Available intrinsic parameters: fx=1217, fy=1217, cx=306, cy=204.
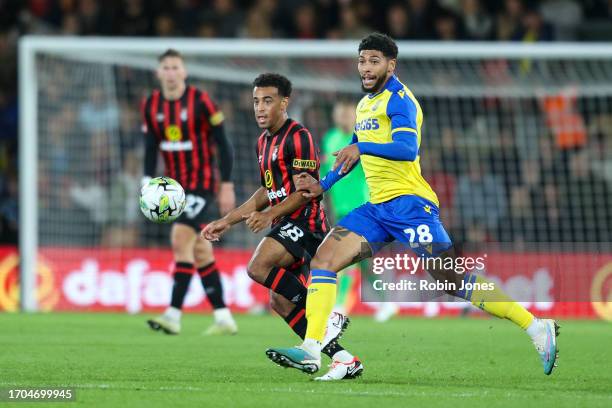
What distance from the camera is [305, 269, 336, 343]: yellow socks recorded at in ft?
22.3

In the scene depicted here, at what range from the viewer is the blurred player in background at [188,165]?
33.8ft

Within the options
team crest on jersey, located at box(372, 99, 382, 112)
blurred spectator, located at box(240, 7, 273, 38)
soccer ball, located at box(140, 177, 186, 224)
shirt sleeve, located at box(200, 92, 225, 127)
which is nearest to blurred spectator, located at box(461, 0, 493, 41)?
blurred spectator, located at box(240, 7, 273, 38)

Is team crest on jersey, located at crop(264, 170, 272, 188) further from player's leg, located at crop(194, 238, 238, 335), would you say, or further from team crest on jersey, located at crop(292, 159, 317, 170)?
player's leg, located at crop(194, 238, 238, 335)

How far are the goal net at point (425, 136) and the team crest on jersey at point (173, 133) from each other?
3727 mm

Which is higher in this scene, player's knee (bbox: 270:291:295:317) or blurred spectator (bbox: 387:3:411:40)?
blurred spectator (bbox: 387:3:411:40)

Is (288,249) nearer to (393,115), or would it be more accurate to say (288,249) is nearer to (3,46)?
(393,115)

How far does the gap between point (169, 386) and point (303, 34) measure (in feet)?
36.2

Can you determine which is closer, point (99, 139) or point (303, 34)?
point (99, 139)

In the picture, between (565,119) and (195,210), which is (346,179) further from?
(565,119)

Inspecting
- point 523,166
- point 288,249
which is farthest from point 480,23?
point 288,249

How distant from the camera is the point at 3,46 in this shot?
56.0 feet

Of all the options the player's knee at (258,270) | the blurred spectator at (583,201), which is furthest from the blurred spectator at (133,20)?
the player's knee at (258,270)

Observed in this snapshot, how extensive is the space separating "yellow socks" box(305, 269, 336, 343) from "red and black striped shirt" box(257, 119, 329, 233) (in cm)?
60

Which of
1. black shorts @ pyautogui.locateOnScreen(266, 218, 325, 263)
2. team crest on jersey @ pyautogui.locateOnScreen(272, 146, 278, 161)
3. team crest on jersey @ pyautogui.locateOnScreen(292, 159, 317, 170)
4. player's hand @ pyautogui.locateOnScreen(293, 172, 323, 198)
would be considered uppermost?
team crest on jersey @ pyautogui.locateOnScreen(272, 146, 278, 161)
